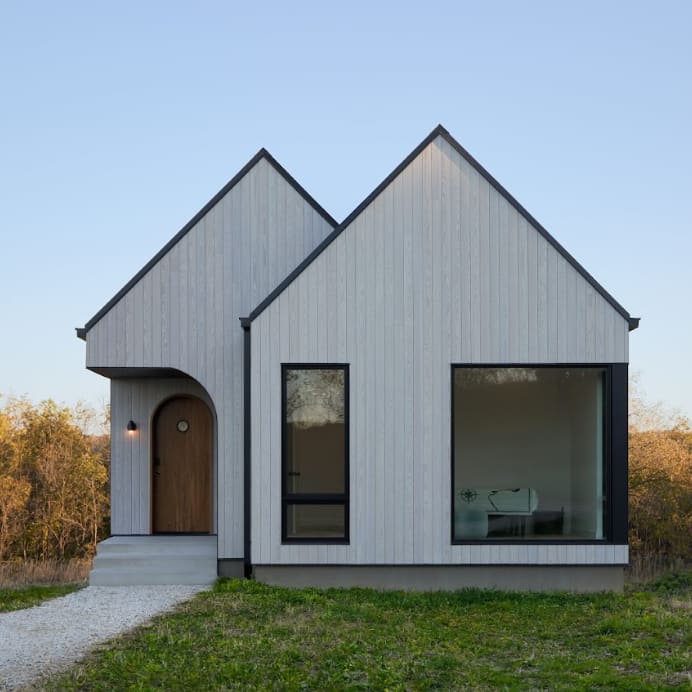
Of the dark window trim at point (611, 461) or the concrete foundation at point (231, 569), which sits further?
the concrete foundation at point (231, 569)

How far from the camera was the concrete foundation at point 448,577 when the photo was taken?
8945 millimetres

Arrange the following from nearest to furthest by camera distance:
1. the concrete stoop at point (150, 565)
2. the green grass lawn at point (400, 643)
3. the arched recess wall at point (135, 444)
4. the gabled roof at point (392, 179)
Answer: the green grass lawn at point (400, 643) → the gabled roof at point (392, 179) → the concrete stoop at point (150, 565) → the arched recess wall at point (135, 444)

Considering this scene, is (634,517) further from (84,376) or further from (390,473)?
(84,376)

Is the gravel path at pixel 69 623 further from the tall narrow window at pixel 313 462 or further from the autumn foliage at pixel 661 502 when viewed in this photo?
the autumn foliage at pixel 661 502

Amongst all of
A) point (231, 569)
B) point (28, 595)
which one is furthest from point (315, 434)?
point (28, 595)

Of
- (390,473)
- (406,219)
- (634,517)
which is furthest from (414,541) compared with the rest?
(634,517)

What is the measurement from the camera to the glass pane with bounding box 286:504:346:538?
352 inches

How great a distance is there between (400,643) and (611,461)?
3.83 meters

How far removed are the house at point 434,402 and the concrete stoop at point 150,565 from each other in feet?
0.12

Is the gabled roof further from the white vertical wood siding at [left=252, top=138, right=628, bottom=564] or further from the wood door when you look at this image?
the wood door

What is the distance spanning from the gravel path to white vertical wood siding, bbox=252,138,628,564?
1.37 metres

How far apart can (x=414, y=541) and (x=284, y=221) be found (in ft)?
14.7

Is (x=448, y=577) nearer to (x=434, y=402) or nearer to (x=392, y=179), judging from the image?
(x=434, y=402)

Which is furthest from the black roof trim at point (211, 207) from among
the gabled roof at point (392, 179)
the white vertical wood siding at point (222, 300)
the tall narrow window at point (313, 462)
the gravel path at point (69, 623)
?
the gravel path at point (69, 623)
